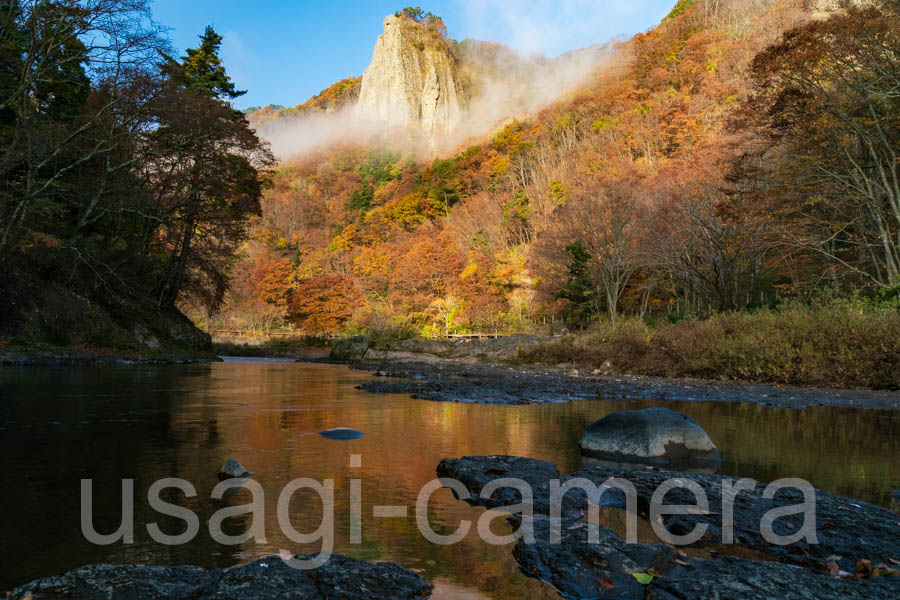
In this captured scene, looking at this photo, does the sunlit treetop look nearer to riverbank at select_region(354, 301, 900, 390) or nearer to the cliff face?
riverbank at select_region(354, 301, 900, 390)

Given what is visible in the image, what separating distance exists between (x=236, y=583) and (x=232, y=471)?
2.44 meters

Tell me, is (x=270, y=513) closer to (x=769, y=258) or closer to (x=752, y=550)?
(x=752, y=550)

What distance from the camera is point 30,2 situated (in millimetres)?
13914

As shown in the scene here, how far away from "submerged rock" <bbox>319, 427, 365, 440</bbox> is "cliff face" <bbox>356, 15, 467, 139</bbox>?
10468cm

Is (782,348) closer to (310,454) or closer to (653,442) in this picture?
(653,442)

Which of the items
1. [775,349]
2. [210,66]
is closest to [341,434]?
[775,349]

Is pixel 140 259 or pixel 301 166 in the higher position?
pixel 301 166

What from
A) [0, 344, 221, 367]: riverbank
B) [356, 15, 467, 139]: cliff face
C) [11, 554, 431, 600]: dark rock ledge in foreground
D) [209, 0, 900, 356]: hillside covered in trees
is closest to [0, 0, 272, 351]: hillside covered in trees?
[0, 344, 221, 367]: riverbank

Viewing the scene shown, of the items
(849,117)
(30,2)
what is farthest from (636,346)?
(30,2)

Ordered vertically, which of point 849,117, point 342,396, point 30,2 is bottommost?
A: point 342,396

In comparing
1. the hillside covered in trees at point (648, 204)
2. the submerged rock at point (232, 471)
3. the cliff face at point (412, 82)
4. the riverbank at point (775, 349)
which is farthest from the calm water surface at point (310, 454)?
the cliff face at point (412, 82)

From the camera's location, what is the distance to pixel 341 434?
6.70 meters

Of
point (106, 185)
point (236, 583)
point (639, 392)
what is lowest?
point (639, 392)

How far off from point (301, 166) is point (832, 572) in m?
97.0
